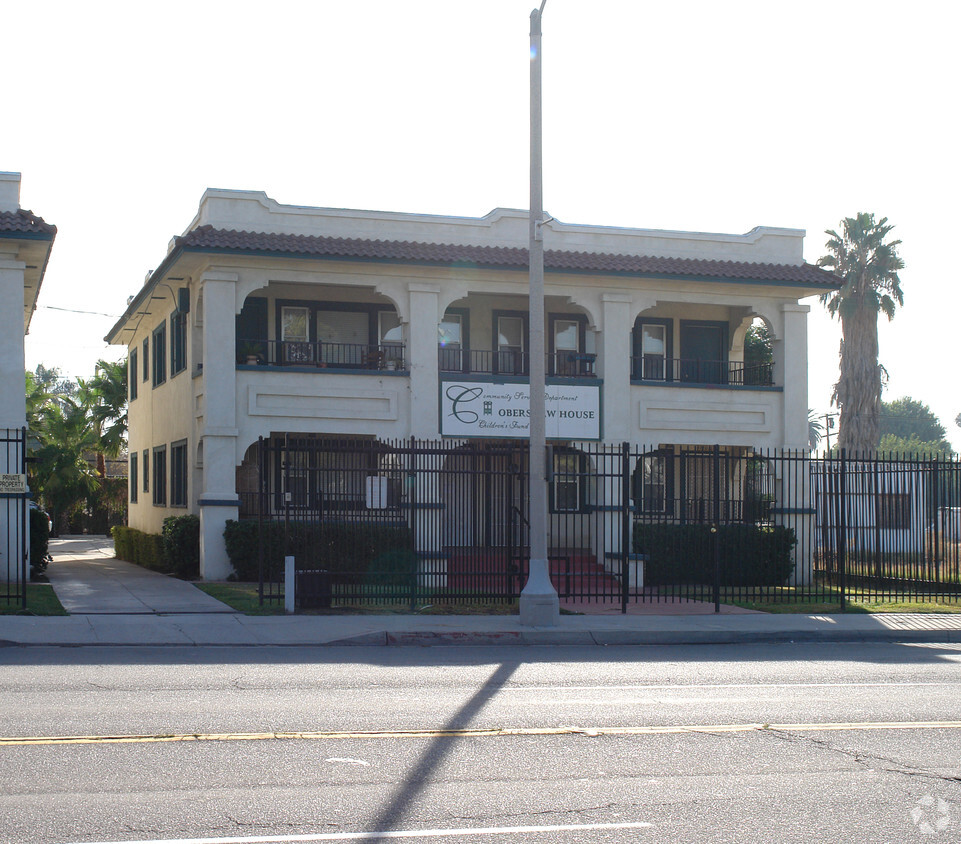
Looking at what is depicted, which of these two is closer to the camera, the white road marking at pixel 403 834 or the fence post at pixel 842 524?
the white road marking at pixel 403 834

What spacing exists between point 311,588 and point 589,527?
678 centimetres

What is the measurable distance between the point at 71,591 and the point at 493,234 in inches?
476

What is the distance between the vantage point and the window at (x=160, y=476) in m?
30.4

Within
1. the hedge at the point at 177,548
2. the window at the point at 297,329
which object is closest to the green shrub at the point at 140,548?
the hedge at the point at 177,548

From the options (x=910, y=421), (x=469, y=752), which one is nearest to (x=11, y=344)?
(x=469, y=752)

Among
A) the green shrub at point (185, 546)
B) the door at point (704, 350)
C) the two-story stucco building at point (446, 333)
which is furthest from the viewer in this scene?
the door at point (704, 350)

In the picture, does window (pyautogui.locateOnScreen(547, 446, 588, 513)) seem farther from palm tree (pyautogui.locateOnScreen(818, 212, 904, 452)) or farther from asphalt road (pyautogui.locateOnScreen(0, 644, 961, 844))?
palm tree (pyautogui.locateOnScreen(818, 212, 904, 452))

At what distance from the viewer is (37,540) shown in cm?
2302

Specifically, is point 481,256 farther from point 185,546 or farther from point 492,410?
point 185,546

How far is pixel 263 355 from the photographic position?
25.8 meters

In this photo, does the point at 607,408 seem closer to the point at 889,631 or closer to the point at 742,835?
the point at 889,631

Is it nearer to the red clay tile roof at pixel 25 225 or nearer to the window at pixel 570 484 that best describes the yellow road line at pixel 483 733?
the red clay tile roof at pixel 25 225

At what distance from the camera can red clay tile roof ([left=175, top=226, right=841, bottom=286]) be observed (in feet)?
77.5

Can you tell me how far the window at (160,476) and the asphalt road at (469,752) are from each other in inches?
706
